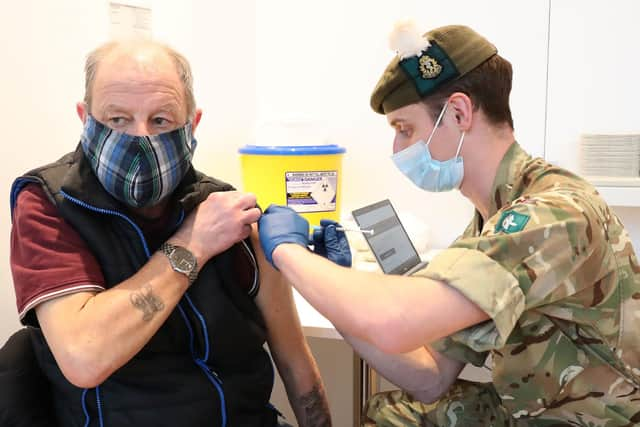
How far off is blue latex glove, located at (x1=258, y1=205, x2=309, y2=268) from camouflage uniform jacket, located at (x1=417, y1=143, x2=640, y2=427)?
33 centimetres

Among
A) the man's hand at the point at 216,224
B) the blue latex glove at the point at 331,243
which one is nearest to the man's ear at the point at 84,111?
the man's hand at the point at 216,224

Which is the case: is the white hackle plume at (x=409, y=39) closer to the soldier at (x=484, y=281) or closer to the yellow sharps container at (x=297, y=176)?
the soldier at (x=484, y=281)

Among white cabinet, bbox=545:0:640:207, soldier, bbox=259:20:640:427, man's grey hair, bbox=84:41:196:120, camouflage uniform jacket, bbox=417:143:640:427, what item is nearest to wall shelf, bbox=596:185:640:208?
white cabinet, bbox=545:0:640:207

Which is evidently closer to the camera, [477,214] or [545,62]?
[477,214]

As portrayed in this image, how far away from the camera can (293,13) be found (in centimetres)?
254

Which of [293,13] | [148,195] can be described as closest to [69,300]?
[148,195]

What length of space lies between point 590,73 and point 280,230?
5.11ft

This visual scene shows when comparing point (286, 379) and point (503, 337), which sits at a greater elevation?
point (503, 337)

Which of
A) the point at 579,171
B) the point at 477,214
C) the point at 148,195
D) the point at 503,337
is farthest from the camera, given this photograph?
the point at 579,171

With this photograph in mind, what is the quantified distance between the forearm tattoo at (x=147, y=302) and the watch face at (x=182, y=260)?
3.1 inches

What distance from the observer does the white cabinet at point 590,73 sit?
211cm

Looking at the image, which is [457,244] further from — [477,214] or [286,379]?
[286,379]

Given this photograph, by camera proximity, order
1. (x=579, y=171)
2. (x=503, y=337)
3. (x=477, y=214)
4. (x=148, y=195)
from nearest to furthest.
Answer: (x=503, y=337) < (x=148, y=195) < (x=477, y=214) < (x=579, y=171)

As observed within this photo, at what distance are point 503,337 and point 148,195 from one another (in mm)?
801
